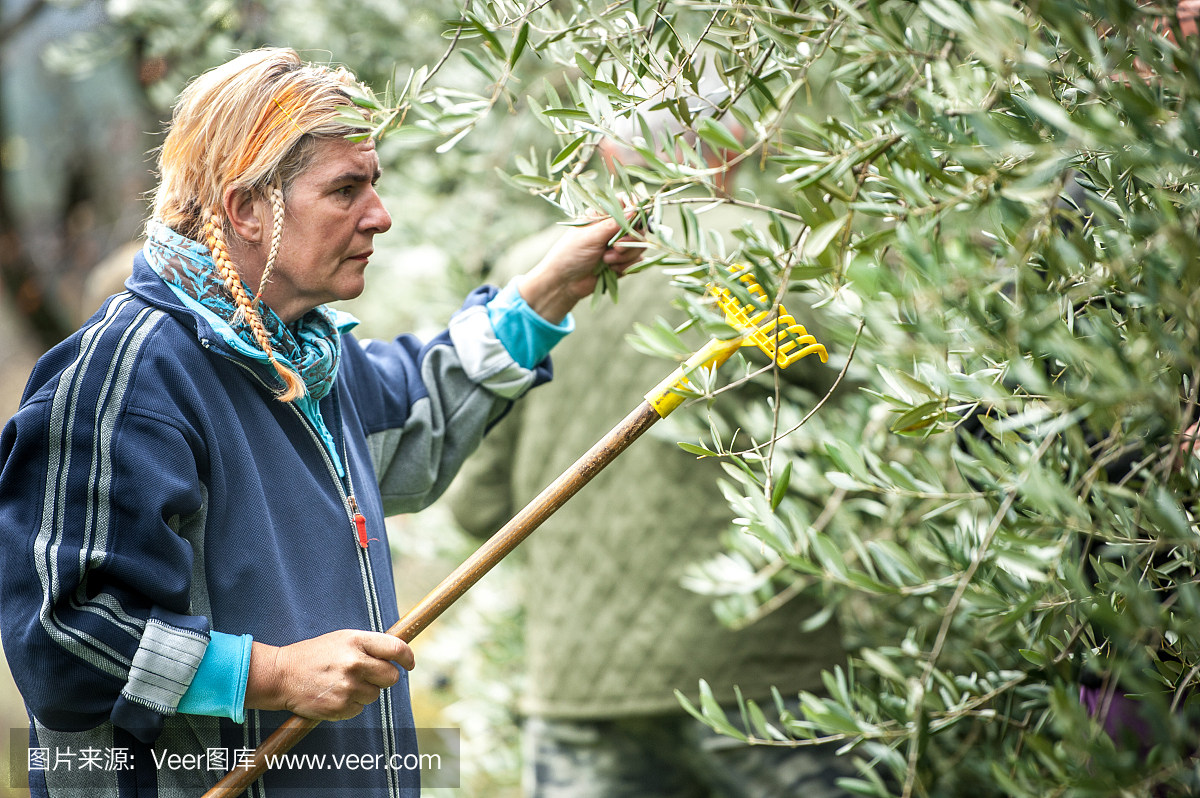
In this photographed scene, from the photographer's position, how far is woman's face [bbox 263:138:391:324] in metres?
1.41

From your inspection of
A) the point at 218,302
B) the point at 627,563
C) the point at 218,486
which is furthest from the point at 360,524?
the point at 627,563

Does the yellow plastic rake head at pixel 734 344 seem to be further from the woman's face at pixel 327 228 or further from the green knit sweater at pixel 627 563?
the green knit sweater at pixel 627 563

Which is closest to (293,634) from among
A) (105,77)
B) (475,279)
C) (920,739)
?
(920,739)

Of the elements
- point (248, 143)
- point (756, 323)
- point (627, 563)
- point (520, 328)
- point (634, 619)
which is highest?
point (248, 143)

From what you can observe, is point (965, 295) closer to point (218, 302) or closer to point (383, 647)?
point (383, 647)

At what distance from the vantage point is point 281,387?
4.66 ft

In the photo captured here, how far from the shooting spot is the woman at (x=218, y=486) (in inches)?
47.6

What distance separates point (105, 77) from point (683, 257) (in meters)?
5.17

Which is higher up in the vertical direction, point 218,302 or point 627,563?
point 218,302

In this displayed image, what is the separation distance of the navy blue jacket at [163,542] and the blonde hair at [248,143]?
9 cm

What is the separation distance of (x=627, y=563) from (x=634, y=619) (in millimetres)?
140

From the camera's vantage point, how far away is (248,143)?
138 centimetres

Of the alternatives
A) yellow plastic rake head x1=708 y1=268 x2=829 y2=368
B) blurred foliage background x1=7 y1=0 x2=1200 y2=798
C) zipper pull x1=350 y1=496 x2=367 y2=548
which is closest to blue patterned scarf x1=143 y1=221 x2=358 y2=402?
zipper pull x1=350 y1=496 x2=367 y2=548

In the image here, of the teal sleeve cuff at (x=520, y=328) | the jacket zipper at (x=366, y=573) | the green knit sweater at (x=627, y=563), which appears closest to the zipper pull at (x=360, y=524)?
the jacket zipper at (x=366, y=573)
